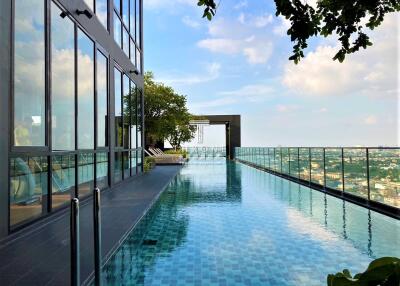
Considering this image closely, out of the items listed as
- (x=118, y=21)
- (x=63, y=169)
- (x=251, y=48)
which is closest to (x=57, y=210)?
(x=63, y=169)

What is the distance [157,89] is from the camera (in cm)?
2278

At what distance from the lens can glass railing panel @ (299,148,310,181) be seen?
10430 mm

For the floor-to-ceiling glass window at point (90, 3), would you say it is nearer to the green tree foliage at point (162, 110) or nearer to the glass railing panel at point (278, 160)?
the glass railing panel at point (278, 160)

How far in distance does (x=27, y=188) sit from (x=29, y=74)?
1.46 m

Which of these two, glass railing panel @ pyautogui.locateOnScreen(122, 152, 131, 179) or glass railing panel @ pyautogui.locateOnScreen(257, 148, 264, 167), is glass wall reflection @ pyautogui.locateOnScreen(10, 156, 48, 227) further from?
glass railing panel @ pyautogui.locateOnScreen(257, 148, 264, 167)

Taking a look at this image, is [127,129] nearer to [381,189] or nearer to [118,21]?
[118,21]

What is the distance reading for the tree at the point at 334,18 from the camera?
1.46 meters

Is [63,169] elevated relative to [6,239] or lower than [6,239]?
elevated

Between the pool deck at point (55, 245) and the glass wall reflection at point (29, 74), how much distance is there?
1.13 meters

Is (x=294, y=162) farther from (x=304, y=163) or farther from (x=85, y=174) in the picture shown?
(x=85, y=174)

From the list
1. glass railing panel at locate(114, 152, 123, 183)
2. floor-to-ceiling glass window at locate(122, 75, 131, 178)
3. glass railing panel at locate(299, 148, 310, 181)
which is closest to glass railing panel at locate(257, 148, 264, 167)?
glass railing panel at locate(299, 148, 310, 181)

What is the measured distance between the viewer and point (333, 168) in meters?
8.64

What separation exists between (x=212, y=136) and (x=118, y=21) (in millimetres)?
22808

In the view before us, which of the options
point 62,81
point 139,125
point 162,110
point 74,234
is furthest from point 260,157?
point 74,234
